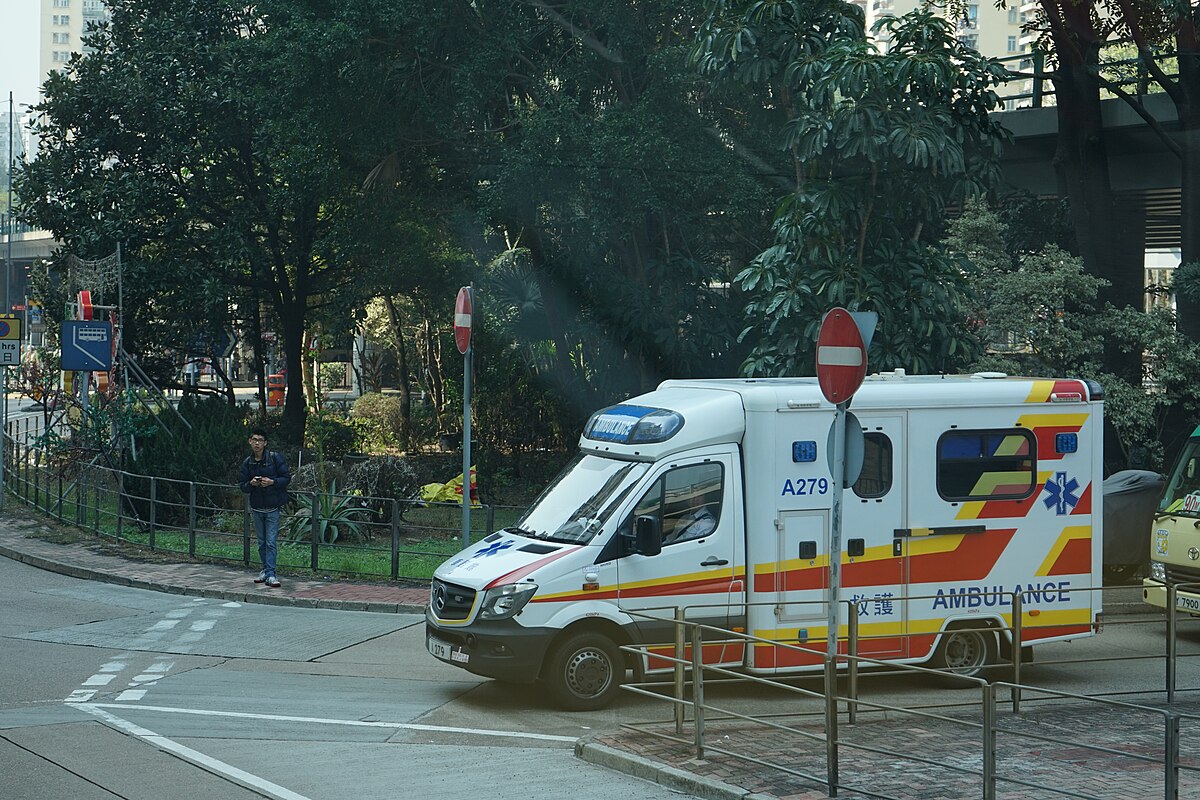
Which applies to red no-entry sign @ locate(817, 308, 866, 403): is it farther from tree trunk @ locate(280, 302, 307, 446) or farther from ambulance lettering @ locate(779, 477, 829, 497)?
tree trunk @ locate(280, 302, 307, 446)

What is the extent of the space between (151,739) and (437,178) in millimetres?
19210

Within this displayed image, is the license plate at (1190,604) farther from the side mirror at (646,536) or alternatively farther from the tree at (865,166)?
the side mirror at (646,536)

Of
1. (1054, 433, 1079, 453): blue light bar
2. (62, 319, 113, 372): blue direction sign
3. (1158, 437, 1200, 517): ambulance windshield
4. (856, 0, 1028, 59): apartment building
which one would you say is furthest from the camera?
(856, 0, 1028, 59): apartment building

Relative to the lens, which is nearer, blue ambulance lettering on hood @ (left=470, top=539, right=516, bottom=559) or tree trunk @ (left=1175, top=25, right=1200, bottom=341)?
blue ambulance lettering on hood @ (left=470, top=539, right=516, bottom=559)

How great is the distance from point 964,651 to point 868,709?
2.40 metres

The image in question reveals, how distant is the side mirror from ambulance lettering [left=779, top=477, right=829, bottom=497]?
1.20 metres

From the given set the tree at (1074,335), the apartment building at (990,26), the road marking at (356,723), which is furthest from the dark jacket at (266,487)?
the apartment building at (990,26)

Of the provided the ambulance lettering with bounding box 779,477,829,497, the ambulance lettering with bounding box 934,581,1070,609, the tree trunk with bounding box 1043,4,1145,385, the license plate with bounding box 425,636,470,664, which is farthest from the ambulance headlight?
the tree trunk with bounding box 1043,4,1145,385

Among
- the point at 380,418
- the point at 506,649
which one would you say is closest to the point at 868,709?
the point at 506,649

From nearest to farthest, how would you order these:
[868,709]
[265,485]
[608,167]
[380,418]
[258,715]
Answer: [868,709] < [258,715] < [265,485] < [608,167] < [380,418]

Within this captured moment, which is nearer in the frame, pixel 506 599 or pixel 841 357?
pixel 841 357

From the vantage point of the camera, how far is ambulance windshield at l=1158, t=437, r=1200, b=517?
1401 centimetres

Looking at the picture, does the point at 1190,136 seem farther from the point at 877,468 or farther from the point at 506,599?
the point at 506,599

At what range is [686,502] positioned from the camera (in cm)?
1075
